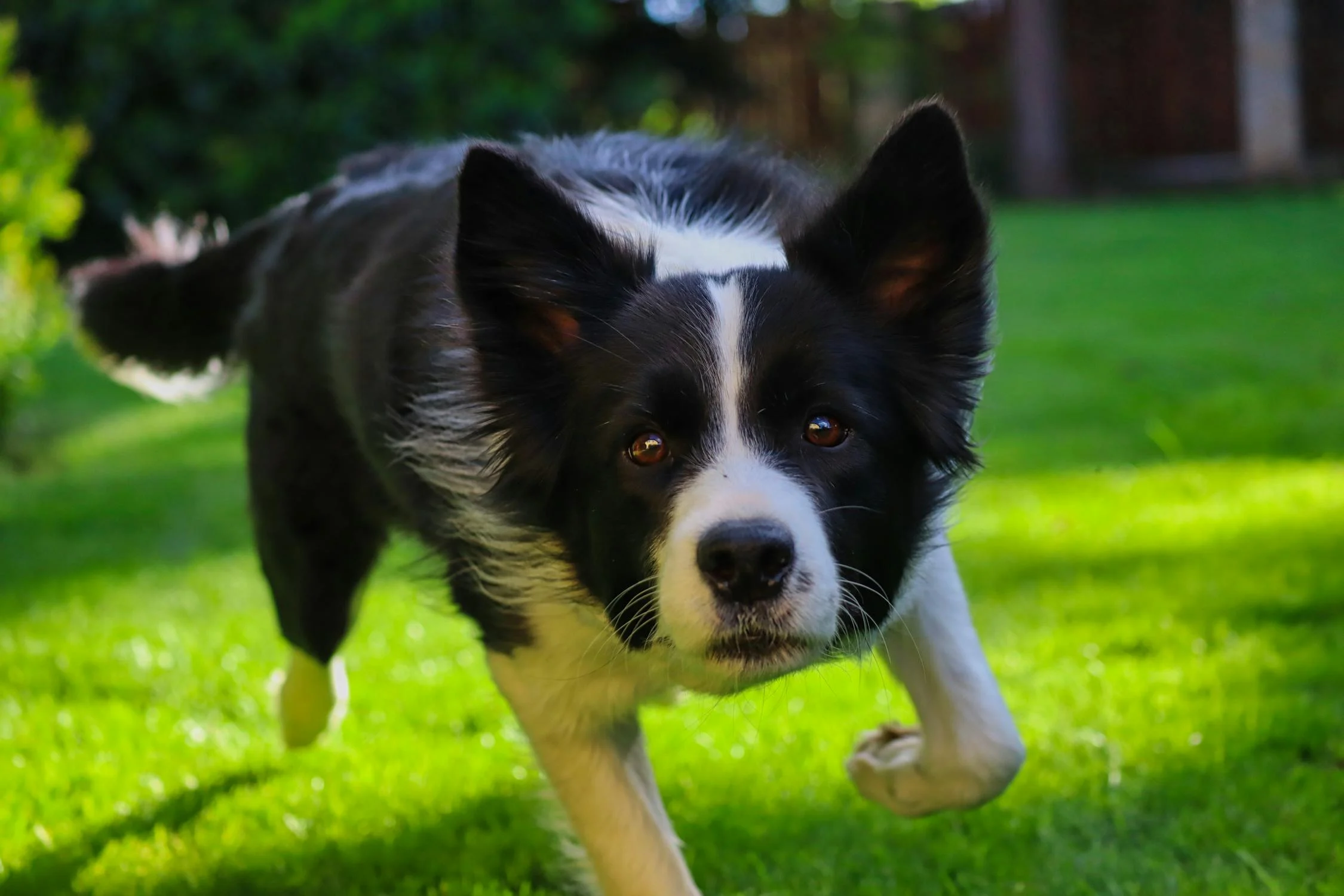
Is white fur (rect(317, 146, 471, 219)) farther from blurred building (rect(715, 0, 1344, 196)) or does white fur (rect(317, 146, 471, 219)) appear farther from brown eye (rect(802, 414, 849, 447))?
blurred building (rect(715, 0, 1344, 196))

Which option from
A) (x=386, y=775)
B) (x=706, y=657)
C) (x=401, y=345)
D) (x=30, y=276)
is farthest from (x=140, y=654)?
(x=706, y=657)

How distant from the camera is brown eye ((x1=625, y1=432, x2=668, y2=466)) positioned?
116 inches

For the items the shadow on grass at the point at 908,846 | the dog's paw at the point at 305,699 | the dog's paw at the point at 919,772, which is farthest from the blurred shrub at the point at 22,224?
the dog's paw at the point at 919,772

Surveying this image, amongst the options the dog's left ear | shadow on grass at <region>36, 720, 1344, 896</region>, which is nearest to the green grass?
shadow on grass at <region>36, 720, 1344, 896</region>

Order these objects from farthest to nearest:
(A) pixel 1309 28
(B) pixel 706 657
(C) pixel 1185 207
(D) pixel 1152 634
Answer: (A) pixel 1309 28, (C) pixel 1185 207, (D) pixel 1152 634, (B) pixel 706 657

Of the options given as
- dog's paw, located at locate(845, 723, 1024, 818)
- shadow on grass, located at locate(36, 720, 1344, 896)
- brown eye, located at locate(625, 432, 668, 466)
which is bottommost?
shadow on grass, located at locate(36, 720, 1344, 896)

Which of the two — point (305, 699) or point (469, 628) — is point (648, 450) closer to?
point (305, 699)

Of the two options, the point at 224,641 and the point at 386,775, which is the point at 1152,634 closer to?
the point at 386,775

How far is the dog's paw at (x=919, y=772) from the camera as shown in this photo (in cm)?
346

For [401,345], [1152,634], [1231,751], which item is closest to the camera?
[401,345]

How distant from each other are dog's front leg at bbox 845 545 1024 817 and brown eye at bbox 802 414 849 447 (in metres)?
0.49

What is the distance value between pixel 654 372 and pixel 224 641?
3.58 metres

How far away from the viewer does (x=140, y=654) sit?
5.80m

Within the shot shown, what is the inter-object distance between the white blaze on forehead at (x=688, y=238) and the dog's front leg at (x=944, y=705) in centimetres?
75
